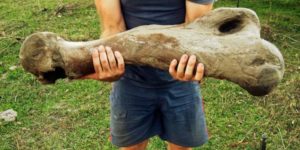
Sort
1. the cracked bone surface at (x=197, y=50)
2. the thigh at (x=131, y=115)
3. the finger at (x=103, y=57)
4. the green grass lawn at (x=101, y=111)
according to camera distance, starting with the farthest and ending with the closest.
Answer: the green grass lawn at (x=101, y=111)
the thigh at (x=131, y=115)
the finger at (x=103, y=57)
the cracked bone surface at (x=197, y=50)

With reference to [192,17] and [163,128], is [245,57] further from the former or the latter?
[163,128]

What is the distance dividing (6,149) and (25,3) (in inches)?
122

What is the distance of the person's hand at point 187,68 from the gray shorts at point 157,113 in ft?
1.02

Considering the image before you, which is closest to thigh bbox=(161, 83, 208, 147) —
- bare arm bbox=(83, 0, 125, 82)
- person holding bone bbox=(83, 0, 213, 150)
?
person holding bone bbox=(83, 0, 213, 150)

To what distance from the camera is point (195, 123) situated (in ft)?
6.53

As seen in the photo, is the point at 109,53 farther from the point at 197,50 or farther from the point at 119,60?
the point at 197,50

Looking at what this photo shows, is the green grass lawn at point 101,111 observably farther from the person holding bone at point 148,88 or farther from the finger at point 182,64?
the finger at point 182,64

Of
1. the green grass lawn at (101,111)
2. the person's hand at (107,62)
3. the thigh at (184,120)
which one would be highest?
the person's hand at (107,62)

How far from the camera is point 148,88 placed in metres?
1.89

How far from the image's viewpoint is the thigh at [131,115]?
1.92m

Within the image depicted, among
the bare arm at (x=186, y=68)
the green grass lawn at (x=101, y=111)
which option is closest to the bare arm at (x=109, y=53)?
the bare arm at (x=186, y=68)

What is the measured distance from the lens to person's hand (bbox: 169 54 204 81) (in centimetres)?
152

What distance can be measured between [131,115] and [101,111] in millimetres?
1314

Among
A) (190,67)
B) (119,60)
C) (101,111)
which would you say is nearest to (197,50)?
(190,67)
